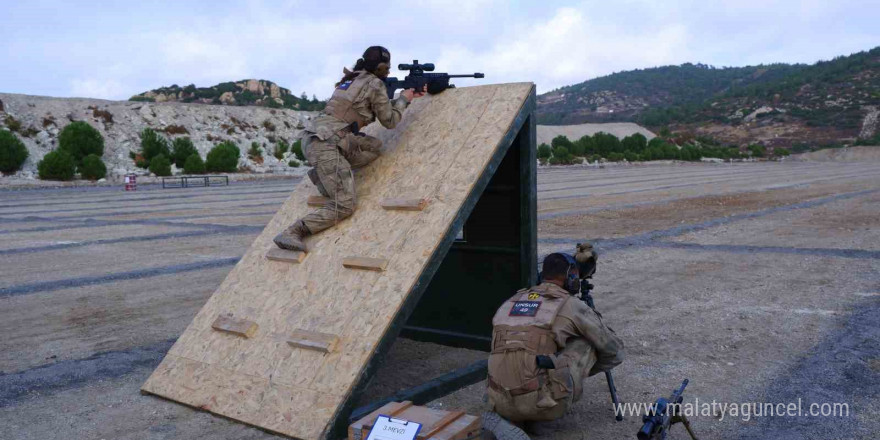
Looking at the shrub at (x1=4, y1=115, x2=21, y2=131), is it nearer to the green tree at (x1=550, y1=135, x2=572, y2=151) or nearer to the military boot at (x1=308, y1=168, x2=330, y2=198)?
the green tree at (x1=550, y1=135, x2=572, y2=151)

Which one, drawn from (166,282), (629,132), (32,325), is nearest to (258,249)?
(32,325)

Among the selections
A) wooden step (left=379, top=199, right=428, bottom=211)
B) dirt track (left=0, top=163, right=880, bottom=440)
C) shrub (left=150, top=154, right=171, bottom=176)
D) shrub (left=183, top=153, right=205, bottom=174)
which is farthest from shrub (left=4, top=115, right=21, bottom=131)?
wooden step (left=379, top=199, right=428, bottom=211)

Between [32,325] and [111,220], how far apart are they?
35.1ft

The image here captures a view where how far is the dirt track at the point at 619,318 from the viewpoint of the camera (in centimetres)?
442

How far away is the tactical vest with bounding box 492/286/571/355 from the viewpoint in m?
3.68

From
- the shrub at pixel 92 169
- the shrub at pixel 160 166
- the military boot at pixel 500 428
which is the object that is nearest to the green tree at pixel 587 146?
the shrub at pixel 160 166

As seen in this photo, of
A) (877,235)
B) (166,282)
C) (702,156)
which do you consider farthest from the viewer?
(702,156)

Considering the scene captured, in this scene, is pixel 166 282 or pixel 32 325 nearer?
pixel 32 325

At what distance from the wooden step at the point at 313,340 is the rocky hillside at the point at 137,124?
41920 millimetres

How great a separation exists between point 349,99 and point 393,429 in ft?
8.61

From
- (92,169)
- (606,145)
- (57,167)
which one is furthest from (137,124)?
(606,145)

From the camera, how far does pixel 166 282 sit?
29.5 ft

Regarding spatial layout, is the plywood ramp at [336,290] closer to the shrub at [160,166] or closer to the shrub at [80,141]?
the shrub at [160,166]

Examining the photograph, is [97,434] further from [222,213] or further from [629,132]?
[629,132]
